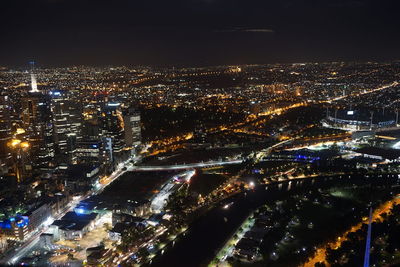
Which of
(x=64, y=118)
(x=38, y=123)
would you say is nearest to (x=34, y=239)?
(x=38, y=123)

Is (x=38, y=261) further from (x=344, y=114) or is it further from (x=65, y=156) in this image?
(x=344, y=114)

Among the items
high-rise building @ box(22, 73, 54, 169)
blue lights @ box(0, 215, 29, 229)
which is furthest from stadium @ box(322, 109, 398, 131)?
blue lights @ box(0, 215, 29, 229)

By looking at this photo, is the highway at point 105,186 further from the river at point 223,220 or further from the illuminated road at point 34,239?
the river at point 223,220

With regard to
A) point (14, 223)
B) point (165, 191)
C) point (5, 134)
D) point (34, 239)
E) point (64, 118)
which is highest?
point (64, 118)

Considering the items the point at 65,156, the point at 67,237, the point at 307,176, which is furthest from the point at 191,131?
the point at 67,237

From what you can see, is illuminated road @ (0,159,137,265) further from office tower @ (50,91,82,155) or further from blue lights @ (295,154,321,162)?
blue lights @ (295,154,321,162)

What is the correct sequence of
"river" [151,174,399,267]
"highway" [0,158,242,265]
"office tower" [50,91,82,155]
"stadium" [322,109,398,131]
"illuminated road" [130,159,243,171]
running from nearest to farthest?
1. "river" [151,174,399,267]
2. "highway" [0,158,242,265]
3. "illuminated road" [130,159,243,171]
4. "office tower" [50,91,82,155]
5. "stadium" [322,109,398,131]

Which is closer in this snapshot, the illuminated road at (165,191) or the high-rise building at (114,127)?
the illuminated road at (165,191)

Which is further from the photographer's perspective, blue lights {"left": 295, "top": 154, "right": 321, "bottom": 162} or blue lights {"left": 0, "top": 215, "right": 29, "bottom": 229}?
blue lights {"left": 295, "top": 154, "right": 321, "bottom": 162}

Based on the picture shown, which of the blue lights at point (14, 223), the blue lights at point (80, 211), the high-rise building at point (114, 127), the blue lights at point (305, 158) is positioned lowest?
the blue lights at point (80, 211)

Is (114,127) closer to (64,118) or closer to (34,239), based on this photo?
(64,118)

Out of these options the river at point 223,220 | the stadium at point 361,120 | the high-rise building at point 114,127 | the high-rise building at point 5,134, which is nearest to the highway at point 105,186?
the high-rise building at point 114,127
